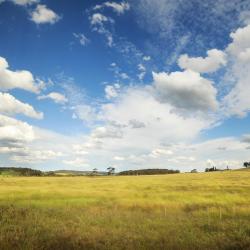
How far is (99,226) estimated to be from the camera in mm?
14562

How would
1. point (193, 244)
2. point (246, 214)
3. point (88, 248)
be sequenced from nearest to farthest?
point (88, 248) < point (193, 244) < point (246, 214)

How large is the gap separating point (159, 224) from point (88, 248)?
17.2 ft

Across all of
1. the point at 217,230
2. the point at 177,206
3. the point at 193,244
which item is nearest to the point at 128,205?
the point at 177,206

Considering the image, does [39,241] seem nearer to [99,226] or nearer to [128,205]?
[99,226]

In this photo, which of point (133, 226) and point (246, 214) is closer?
point (133, 226)

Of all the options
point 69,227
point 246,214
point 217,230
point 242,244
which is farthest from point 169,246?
point 246,214

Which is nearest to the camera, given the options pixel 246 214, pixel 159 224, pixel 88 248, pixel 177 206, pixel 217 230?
pixel 88 248

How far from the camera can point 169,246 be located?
36.2 feet

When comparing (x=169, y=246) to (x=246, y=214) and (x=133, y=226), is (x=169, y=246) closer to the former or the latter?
(x=133, y=226)

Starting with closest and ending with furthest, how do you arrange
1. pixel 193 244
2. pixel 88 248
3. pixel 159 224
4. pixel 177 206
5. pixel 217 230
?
pixel 88 248, pixel 193 244, pixel 217 230, pixel 159 224, pixel 177 206

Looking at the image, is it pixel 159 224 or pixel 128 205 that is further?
pixel 128 205

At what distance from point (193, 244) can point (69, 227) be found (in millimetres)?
5126

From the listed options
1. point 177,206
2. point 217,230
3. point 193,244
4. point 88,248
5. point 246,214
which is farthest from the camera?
point 177,206

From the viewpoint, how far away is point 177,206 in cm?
2553
